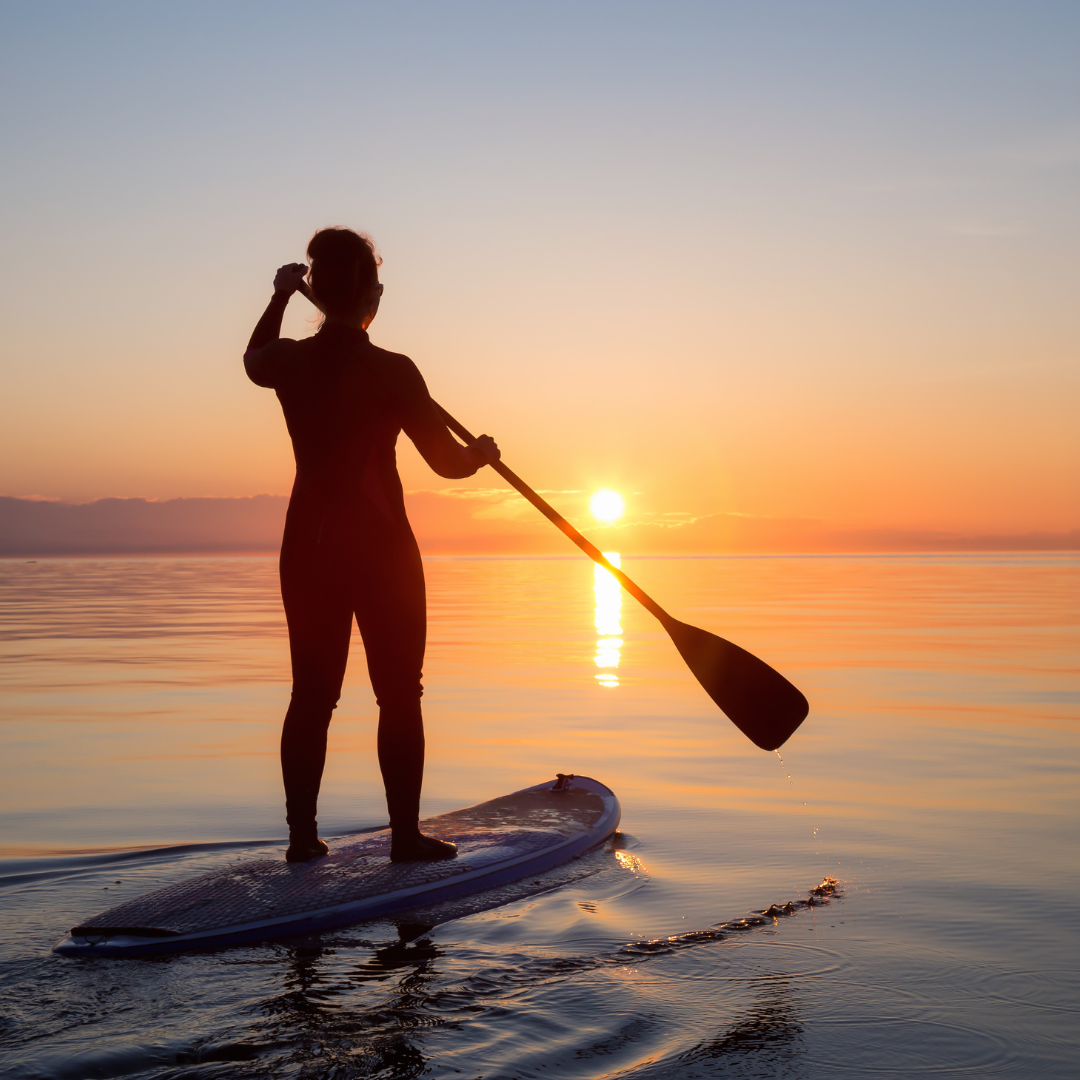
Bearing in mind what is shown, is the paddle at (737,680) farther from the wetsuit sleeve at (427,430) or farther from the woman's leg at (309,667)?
the woman's leg at (309,667)

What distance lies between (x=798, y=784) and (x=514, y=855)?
7.85 feet

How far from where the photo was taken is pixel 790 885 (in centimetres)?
403

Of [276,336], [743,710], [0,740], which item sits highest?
[276,336]

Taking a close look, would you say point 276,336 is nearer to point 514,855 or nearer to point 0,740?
point 514,855

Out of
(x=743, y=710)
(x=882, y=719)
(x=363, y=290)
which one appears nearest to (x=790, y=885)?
(x=743, y=710)

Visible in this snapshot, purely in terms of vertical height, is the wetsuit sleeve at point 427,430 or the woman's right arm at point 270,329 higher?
the woman's right arm at point 270,329

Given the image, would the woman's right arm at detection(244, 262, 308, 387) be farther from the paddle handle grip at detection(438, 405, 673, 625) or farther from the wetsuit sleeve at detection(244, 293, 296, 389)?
the paddle handle grip at detection(438, 405, 673, 625)

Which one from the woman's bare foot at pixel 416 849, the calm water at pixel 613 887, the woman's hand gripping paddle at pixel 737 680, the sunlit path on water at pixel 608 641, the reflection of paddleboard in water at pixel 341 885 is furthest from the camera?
the sunlit path on water at pixel 608 641

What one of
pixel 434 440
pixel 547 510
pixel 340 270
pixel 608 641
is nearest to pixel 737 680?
pixel 547 510

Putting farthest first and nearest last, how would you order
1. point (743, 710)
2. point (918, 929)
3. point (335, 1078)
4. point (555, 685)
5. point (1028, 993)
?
point (555, 685)
point (743, 710)
point (918, 929)
point (1028, 993)
point (335, 1078)

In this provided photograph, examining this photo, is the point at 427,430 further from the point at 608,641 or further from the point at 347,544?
Answer: the point at 608,641

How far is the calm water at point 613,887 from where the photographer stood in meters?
2.55

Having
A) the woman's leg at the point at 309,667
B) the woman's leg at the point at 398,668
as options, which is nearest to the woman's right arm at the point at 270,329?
the woman's leg at the point at 309,667

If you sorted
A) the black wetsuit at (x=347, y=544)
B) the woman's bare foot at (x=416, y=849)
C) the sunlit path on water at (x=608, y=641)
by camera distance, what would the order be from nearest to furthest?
the black wetsuit at (x=347, y=544)
the woman's bare foot at (x=416, y=849)
the sunlit path on water at (x=608, y=641)
